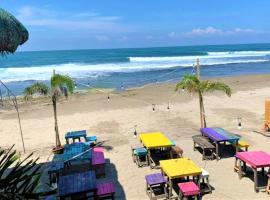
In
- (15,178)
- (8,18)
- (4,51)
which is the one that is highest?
(8,18)

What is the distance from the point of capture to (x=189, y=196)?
1027cm

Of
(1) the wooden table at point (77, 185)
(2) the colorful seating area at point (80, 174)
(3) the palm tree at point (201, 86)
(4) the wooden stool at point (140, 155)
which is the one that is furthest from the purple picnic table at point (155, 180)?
(3) the palm tree at point (201, 86)

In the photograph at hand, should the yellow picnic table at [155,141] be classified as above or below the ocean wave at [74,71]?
below

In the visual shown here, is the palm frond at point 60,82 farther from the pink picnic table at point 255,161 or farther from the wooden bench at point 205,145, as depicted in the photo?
the pink picnic table at point 255,161

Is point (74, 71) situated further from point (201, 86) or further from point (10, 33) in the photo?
point (10, 33)

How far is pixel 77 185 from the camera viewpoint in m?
9.91

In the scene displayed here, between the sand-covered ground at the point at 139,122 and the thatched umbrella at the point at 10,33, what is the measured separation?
229 inches

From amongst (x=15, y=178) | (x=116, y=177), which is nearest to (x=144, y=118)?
(x=116, y=177)

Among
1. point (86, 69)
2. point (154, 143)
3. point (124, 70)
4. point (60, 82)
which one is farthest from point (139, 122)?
point (86, 69)

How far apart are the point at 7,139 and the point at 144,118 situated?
8.32 metres

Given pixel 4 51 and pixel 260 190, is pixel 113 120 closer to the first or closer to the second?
pixel 260 190

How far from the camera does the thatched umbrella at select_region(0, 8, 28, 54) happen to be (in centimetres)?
706

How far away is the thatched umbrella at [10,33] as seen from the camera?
706 centimetres

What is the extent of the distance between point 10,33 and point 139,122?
14554mm
